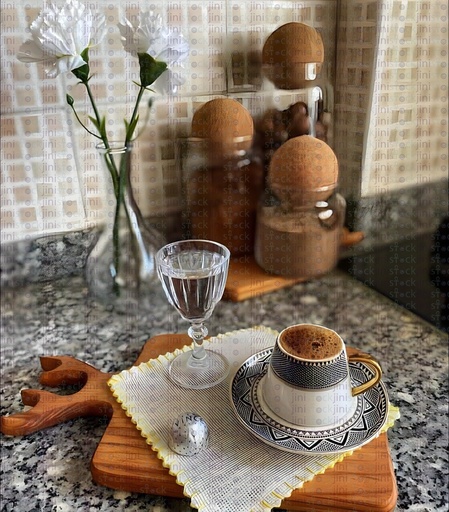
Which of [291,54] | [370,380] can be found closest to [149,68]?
[291,54]

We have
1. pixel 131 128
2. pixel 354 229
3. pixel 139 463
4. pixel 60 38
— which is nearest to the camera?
pixel 139 463

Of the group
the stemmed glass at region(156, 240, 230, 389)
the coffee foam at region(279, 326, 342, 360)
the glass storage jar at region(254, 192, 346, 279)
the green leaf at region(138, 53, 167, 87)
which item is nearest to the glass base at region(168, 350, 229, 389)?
the stemmed glass at region(156, 240, 230, 389)

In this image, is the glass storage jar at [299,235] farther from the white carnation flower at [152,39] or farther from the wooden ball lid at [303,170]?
the white carnation flower at [152,39]

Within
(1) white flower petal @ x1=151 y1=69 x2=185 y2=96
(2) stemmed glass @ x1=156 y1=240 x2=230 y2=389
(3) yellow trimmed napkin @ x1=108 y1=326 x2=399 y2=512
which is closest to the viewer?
(3) yellow trimmed napkin @ x1=108 y1=326 x2=399 y2=512

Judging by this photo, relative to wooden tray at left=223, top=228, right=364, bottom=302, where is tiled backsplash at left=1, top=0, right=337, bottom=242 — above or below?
above

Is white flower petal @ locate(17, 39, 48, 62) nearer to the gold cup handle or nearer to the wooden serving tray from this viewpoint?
the wooden serving tray

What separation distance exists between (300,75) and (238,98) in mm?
87

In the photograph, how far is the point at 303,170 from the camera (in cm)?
73

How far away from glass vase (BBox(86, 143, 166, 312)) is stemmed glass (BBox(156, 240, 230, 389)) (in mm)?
115

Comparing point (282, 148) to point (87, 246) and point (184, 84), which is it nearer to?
point (184, 84)

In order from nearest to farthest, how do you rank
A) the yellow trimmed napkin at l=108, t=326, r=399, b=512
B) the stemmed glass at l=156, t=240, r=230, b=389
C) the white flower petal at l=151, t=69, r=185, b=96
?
the yellow trimmed napkin at l=108, t=326, r=399, b=512 < the stemmed glass at l=156, t=240, r=230, b=389 < the white flower petal at l=151, t=69, r=185, b=96

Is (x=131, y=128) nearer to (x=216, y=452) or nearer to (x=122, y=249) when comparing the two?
(x=122, y=249)

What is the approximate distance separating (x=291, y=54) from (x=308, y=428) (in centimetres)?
47

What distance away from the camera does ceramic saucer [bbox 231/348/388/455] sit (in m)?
0.47
